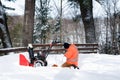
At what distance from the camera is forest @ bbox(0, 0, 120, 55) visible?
64.4ft

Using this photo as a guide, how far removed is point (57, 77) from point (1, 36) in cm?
1259

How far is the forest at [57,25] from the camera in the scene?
1962cm

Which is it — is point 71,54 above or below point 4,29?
below

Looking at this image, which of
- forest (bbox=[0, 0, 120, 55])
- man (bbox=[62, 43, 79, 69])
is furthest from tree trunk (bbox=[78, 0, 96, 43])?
man (bbox=[62, 43, 79, 69])

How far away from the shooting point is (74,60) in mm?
11961

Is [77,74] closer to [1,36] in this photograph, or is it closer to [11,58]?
[11,58]

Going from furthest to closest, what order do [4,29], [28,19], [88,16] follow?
[88,16] → [4,29] → [28,19]

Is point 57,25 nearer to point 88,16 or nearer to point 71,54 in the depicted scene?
point 88,16

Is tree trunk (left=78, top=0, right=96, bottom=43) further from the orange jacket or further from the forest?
the orange jacket

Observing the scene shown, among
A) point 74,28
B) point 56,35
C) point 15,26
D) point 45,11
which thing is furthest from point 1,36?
point 74,28

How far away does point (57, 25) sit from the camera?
4978cm

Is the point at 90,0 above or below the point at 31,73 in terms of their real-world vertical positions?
above

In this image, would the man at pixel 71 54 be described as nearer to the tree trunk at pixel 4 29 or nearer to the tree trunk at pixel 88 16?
the tree trunk at pixel 4 29

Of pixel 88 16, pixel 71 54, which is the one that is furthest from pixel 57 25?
pixel 71 54
